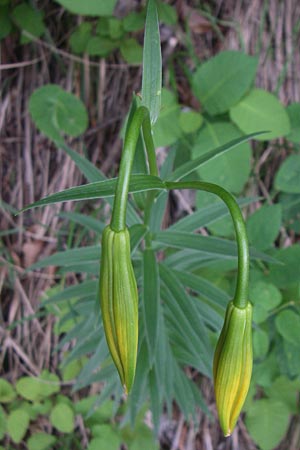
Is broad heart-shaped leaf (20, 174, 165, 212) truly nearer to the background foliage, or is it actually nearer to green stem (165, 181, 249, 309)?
green stem (165, 181, 249, 309)

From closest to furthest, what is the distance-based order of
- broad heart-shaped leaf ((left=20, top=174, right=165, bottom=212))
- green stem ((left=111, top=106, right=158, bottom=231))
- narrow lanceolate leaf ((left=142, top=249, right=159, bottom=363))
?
green stem ((left=111, top=106, right=158, bottom=231)) → broad heart-shaped leaf ((left=20, top=174, right=165, bottom=212)) → narrow lanceolate leaf ((left=142, top=249, right=159, bottom=363))

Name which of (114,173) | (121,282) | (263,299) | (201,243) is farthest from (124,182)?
(114,173)

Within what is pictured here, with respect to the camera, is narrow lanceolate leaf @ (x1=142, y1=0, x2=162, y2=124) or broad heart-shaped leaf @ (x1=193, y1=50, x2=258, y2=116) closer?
narrow lanceolate leaf @ (x1=142, y1=0, x2=162, y2=124)

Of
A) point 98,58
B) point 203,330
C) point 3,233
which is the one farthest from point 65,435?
point 98,58

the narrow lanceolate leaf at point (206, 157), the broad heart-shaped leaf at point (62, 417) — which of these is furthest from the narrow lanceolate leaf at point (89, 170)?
the broad heart-shaped leaf at point (62, 417)

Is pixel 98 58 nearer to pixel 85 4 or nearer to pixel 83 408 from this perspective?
pixel 85 4

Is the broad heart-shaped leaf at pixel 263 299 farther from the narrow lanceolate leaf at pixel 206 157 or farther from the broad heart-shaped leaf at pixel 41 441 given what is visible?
the broad heart-shaped leaf at pixel 41 441

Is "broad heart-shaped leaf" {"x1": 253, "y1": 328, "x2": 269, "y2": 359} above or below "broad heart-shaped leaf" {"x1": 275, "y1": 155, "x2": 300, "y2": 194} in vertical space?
below

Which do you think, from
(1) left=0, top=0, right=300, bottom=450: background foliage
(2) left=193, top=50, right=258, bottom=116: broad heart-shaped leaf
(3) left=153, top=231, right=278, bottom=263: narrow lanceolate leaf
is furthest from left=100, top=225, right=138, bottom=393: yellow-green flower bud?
(2) left=193, top=50, right=258, bottom=116: broad heart-shaped leaf
